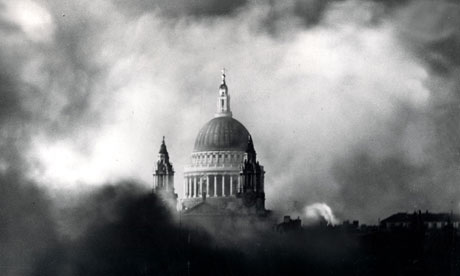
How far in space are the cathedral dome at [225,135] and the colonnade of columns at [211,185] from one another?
3749mm

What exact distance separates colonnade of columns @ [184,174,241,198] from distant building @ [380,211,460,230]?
46.4 metres

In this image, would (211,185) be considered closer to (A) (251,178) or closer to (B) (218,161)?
(B) (218,161)

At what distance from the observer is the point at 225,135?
612 ft

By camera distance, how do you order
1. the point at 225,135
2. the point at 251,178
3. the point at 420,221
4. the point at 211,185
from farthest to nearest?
the point at 211,185 < the point at 225,135 < the point at 251,178 < the point at 420,221

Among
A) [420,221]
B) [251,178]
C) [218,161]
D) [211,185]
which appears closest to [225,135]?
[218,161]

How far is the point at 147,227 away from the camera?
392 ft

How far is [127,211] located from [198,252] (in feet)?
30.1

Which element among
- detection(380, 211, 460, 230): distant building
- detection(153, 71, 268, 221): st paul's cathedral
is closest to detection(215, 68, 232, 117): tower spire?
detection(153, 71, 268, 221): st paul's cathedral

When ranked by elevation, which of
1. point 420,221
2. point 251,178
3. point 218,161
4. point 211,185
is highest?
point 218,161

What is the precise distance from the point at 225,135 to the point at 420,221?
183ft

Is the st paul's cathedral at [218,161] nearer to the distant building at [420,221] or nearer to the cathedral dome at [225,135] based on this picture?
the cathedral dome at [225,135]

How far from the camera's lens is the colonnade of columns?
186 meters

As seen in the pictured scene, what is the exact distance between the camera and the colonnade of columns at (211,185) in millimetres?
185875

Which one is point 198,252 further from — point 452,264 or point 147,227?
point 452,264
